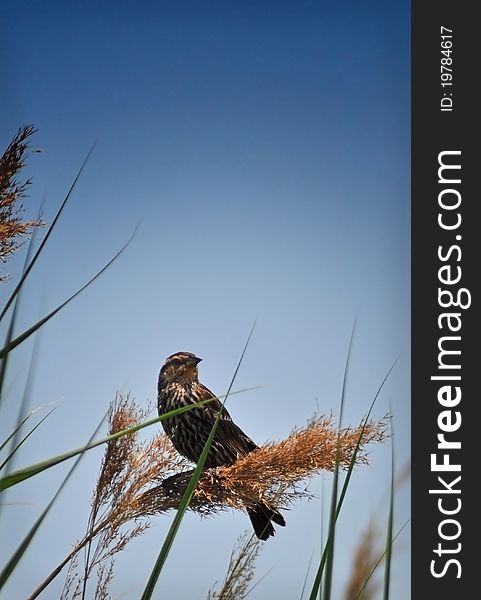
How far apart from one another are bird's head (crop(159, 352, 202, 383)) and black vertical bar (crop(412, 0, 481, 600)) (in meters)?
0.48

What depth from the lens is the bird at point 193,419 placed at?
175 cm

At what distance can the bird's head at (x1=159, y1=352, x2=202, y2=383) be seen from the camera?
1884 millimetres

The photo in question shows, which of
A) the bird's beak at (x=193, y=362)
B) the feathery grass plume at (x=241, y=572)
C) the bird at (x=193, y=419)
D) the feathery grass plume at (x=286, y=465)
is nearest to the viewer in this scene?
the feathery grass plume at (x=241, y=572)

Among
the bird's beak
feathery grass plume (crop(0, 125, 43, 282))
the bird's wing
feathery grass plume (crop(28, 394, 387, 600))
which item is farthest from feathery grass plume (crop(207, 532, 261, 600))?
the bird's beak

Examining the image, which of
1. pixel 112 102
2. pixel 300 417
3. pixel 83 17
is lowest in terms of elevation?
pixel 300 417

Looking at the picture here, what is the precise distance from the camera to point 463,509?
1647mm

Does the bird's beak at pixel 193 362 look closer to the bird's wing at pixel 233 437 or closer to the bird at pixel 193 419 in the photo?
the bird at pixel 193 419

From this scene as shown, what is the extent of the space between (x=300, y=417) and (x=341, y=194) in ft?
1.78

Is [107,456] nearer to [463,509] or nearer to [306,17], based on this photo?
[463,509]

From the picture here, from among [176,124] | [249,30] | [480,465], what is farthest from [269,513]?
[249,30]

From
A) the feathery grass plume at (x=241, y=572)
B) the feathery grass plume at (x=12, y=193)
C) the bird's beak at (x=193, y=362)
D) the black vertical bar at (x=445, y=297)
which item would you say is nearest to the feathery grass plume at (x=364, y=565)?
the feathery grass plume at (x=241, y=572)

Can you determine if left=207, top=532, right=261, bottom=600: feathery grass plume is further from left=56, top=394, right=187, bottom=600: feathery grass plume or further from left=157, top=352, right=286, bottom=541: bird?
left=157, top=352, right=286, bottom=541: bird

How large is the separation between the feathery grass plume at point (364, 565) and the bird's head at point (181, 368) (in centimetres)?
98

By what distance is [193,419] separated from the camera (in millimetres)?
1872
